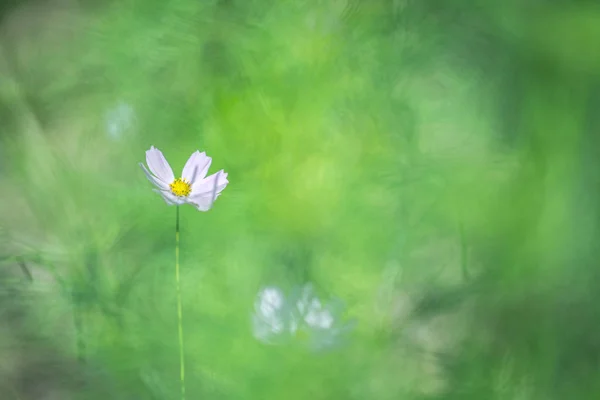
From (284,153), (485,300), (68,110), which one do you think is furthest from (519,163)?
(68,110)

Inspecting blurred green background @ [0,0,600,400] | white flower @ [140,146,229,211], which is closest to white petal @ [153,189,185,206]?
white flower @ [140,146,229,211]

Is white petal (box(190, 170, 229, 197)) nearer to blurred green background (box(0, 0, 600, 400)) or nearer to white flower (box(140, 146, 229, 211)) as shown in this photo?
white flower (box(140, 146, 229, 211))

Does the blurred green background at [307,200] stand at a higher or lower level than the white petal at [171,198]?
higher

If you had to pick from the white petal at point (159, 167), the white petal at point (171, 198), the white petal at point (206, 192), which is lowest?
the white petal at point (171, 198)

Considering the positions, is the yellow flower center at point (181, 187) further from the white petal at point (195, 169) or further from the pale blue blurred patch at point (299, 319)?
the pale blue blurred patch at point (299, 319)

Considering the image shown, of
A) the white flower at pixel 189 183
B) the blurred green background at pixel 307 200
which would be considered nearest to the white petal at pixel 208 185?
the white flower at pixel 189 183

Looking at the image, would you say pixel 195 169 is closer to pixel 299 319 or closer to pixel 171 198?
pixel 171 198

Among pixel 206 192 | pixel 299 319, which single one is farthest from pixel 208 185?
pixel 299 319

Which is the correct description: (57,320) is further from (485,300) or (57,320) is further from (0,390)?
(485,300)
